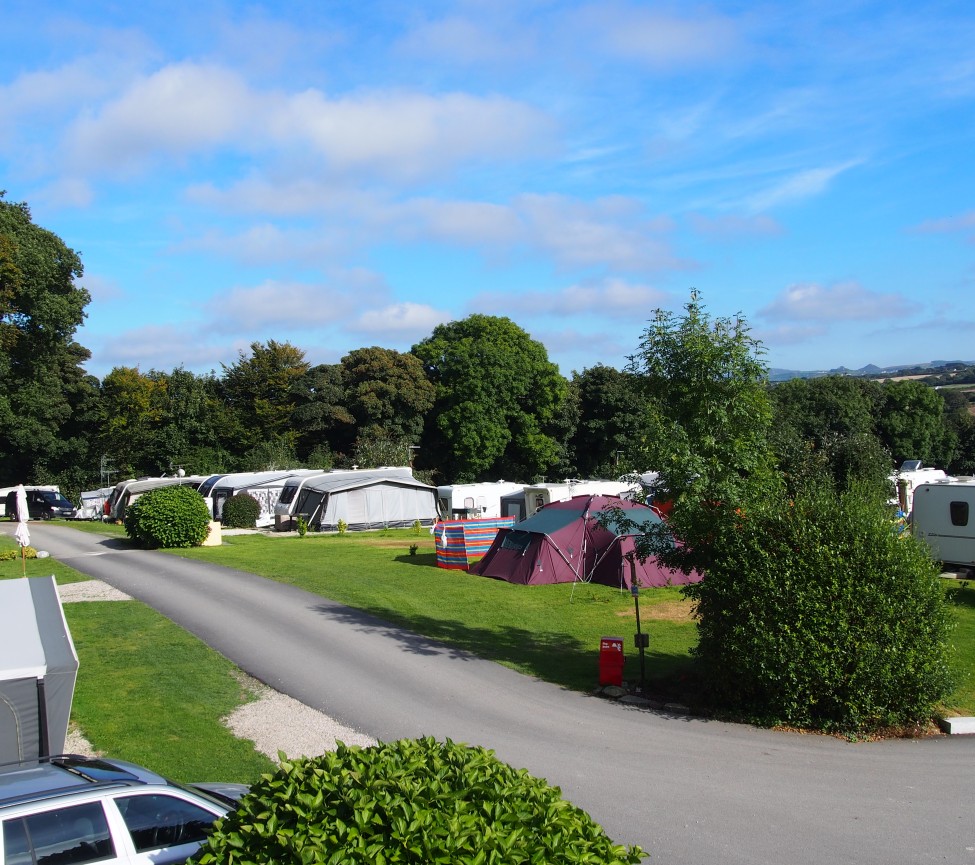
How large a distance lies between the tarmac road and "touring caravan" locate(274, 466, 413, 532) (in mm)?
19547

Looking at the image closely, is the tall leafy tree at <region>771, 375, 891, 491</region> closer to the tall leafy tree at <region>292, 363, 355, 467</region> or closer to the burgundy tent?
the burgundy tent

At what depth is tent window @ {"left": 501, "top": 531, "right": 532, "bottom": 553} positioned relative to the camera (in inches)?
814

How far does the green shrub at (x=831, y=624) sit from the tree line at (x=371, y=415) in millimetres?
33364

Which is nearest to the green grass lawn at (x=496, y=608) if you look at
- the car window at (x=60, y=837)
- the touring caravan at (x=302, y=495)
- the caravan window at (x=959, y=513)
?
the car window at (x=60, y=837)

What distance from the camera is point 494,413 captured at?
2066 inches

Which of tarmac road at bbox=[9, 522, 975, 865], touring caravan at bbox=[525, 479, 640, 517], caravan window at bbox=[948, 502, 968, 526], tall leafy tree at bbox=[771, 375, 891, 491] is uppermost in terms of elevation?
tall leafy tree at bbox=[771, 375, 891, 491]

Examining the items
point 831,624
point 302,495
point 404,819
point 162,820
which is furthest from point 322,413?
point 404,819

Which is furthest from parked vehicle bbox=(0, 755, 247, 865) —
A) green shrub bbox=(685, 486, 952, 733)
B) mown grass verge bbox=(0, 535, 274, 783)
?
green shrub bbox=(685, 486, 952, 733)

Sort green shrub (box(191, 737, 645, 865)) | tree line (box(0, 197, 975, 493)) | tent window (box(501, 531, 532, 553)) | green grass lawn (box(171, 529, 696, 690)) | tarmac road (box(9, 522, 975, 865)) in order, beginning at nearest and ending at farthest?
1. green shrub (box(191, 737, 645, 865))
2. tarmac road (box(9, 522, 975, 865))
3. green grass lawn (box(171, 529, 696, 690))
4. tent window (box(501, 531, 532, 553))
5. tree line (box(0, 197, 975, 493))

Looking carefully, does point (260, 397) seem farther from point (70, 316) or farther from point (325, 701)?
point (325, 701)

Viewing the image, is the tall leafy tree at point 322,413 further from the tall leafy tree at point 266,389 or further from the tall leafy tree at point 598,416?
the tall leafy tree at point 598,416

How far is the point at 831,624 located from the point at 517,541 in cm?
1166

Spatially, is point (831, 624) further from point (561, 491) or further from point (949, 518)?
point (561, 491)

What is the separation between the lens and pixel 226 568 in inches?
844
